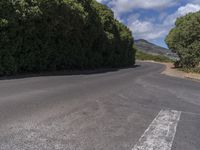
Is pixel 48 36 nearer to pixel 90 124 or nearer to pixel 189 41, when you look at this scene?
pixel 90 124

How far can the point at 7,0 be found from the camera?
1617cm

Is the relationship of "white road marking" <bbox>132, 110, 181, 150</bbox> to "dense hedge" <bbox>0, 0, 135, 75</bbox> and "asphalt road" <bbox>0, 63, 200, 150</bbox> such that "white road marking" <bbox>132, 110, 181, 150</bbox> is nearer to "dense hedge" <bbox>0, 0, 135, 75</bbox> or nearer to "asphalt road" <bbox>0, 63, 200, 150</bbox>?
"asphalt road" <bbox>0, 63, 200, 150</bbox>

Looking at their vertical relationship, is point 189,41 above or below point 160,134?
above

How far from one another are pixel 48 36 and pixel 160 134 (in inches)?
604

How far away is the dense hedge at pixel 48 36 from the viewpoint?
16422 mm

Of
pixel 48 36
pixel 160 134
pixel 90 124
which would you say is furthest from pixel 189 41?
pixel 90 124

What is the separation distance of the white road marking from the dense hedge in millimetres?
10780

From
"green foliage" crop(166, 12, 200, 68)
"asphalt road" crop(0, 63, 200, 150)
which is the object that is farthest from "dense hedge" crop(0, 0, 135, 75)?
"green foliage" crop(166, 12, 200, 68)

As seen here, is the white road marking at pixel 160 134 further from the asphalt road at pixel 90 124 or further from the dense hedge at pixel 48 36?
the dense hedge at pixel 48 36

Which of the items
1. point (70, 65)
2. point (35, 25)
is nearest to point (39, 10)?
point (35, 25)

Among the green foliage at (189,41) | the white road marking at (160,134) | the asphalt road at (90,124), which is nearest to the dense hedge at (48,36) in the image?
the asphalt road at (90,124)

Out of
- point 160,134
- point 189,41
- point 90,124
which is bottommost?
point 160,134

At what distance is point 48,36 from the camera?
20297 millimetres

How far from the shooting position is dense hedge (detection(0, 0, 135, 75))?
16422 mm
